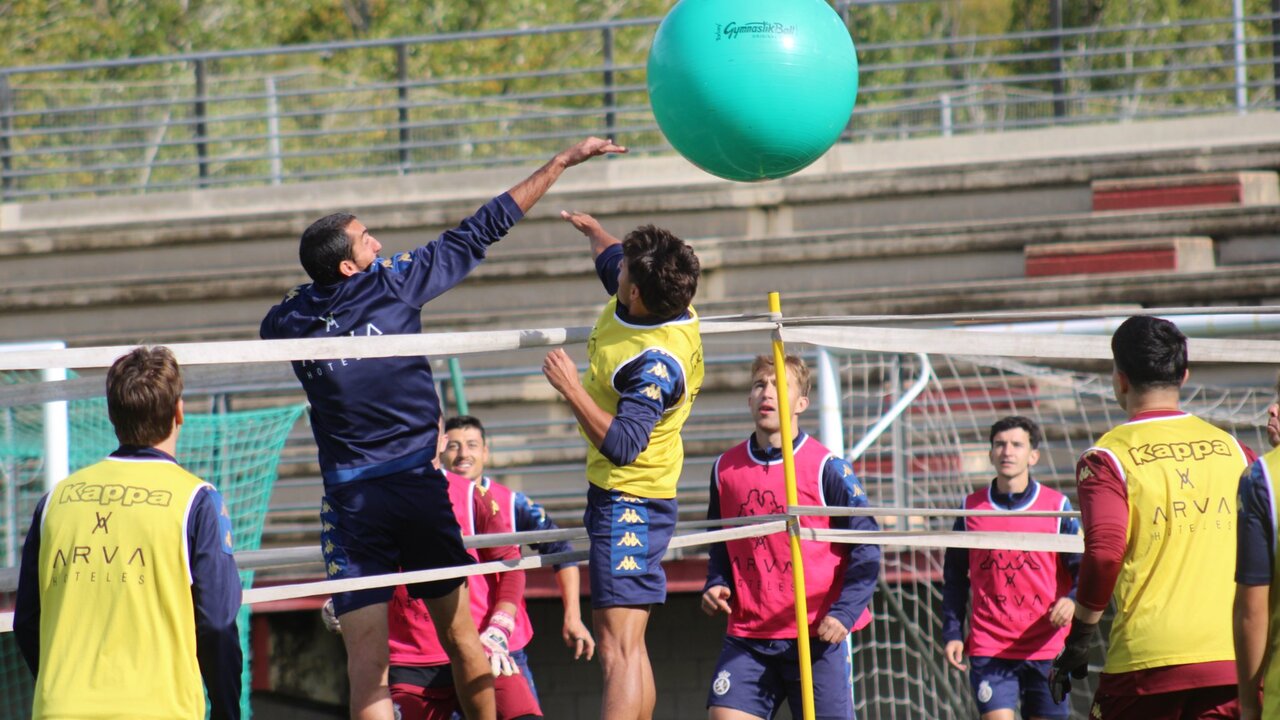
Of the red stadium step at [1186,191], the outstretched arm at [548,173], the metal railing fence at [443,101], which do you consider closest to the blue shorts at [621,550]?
the outstretched arm at [548,173]

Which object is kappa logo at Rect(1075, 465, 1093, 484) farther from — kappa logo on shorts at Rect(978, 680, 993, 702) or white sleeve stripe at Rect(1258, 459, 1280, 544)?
kappa logo on shorts at Rect(978, 680, 993, 702)

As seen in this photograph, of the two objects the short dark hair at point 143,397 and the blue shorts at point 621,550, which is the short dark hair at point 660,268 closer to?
the blue shorts at point 621,550

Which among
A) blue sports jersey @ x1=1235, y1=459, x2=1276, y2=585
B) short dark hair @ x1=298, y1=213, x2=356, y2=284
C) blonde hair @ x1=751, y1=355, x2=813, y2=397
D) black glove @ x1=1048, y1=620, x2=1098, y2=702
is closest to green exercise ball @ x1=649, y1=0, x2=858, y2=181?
blonde hair @ x1=751, y1=355, x2=813, y2=397

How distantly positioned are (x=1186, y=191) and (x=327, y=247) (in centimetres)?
797

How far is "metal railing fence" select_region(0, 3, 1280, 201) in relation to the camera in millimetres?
12930

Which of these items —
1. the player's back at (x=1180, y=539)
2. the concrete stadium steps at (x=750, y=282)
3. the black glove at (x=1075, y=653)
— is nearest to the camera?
the player's back at (x=1180, y=539)

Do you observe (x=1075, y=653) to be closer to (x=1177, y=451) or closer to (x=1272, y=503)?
(x=1177, y=451)

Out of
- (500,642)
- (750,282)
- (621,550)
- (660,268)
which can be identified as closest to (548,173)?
(660,268)

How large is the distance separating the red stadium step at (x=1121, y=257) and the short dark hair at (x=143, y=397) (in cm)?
796

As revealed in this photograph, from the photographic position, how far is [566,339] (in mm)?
4742

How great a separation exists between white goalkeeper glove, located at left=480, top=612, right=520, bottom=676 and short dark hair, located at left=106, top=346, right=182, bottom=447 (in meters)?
→ 2.32

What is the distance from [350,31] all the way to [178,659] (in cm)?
2456

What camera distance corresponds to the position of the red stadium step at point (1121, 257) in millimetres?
10289

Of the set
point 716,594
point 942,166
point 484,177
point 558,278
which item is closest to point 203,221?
point 484,177
